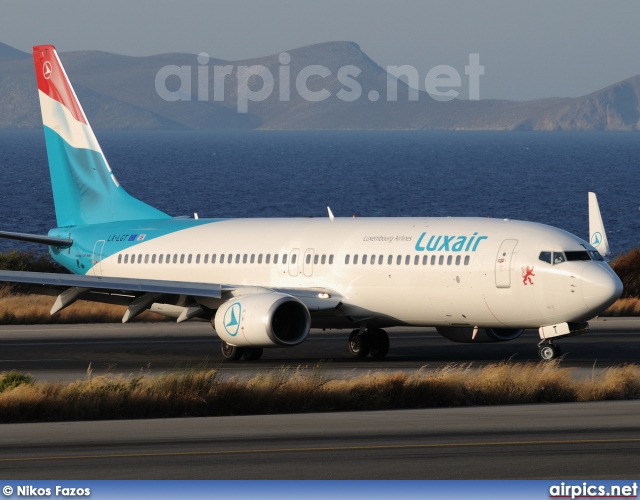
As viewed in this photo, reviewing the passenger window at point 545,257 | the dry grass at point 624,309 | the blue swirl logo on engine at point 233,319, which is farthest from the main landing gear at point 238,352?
the dry grass at point 624,309

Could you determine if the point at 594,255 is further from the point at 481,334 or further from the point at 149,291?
the point at 149,291

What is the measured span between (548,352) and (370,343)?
561cm

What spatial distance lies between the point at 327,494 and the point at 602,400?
39.1ft

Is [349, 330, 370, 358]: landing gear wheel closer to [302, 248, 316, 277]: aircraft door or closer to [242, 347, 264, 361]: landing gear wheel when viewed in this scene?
[302, 248, 316, 277]: aircraft door

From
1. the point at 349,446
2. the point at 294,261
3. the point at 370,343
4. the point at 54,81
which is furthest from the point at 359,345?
the point at 349,446

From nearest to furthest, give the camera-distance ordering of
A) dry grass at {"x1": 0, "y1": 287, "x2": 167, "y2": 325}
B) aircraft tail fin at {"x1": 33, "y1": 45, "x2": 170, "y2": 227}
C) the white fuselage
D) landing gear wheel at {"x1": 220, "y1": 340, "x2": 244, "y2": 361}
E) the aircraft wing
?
the white fuselage < the aircraft wing < landing gear wheel at {"x1": 220, "y1": 340, "x2": 244, "y2": 361} < aircraft tail fin at {"x1": 33, "y1": 45, "x2": 170, "y2": 227} < dry grass at {"x1": 0, "y1": 287, "x2": 167, "y2": 325}

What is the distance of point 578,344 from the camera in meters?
39.5

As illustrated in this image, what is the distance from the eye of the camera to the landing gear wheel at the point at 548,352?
32906 millimetres

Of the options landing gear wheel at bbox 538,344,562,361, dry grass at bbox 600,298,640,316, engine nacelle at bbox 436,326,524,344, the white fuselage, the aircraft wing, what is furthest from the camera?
dry grass at bbox 600,298,640,316

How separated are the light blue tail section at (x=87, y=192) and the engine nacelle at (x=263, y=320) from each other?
8.85 metres

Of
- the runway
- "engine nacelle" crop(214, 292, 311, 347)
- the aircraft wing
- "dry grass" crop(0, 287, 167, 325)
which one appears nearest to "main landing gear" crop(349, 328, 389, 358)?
the runway

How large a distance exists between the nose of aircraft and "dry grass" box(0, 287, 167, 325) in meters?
21.6

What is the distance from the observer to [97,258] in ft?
135

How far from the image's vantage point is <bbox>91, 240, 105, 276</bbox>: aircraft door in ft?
135
